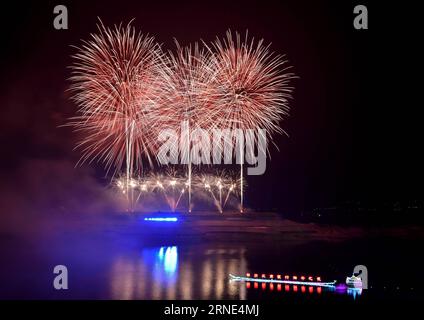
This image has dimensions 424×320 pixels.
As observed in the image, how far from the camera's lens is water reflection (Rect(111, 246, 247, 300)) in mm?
25094

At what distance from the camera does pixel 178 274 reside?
29.8m

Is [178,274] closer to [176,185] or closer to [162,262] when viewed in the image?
[162,262]

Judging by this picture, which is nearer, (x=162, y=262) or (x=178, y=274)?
(x=178, y=274)

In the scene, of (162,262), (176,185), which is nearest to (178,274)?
(162,262)

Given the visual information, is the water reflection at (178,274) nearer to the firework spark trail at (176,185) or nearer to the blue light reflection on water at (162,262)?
the blue light reflection on water at (162,262)

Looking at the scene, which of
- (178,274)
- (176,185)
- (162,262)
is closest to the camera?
(178,274)

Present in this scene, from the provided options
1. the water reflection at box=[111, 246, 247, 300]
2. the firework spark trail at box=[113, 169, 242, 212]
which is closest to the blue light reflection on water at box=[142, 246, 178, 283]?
the water reflection at box=[111, 246, 247, 300]

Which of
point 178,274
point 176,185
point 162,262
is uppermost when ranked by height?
point 176,185

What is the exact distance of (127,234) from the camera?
1810 inches

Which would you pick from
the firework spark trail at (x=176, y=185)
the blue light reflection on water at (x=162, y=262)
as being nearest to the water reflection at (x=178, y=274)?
the blue light reflection on water at (x=162, y=262)

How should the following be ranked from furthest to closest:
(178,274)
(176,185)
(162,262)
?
(176,185), (162,262), (178,274)

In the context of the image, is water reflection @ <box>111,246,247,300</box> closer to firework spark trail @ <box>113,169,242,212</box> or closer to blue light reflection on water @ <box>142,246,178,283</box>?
blue light reflection on water @ <box>142,246,178,283</box>

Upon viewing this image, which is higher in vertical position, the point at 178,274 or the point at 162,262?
the point at 178,274
